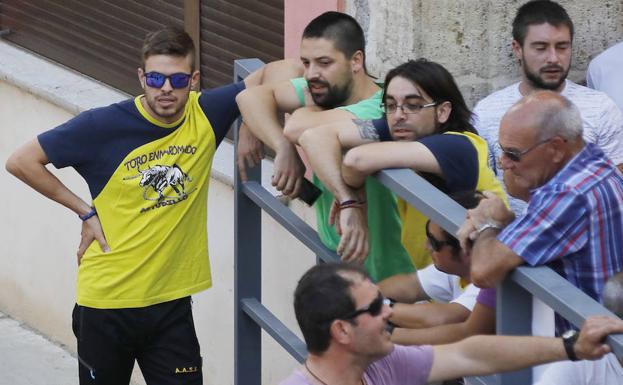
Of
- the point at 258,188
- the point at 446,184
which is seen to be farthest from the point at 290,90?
the point at 446,184

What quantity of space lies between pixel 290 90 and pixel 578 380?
1.95 meters

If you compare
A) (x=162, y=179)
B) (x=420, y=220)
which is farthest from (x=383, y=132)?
(x=162, y=179)

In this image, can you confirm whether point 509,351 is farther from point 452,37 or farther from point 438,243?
point 452,37

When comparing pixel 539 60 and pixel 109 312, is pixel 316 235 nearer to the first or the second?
pixel 109 312

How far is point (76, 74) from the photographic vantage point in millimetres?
8359

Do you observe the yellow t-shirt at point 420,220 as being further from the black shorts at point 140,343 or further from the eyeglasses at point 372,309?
the black shorts at point 140,343

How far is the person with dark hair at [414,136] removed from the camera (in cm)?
427

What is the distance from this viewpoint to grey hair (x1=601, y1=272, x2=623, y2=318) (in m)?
3.32

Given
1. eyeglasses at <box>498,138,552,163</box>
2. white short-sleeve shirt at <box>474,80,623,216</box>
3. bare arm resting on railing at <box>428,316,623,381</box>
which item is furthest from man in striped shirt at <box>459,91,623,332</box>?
white short-sleeve shirt at <box>474,80,623,216</box>

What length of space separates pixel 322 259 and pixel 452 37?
5.48 feet

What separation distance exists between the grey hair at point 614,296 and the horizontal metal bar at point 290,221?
48.8 inches

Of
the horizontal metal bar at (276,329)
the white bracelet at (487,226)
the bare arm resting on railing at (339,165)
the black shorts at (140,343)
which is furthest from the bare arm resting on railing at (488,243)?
the black shorts at (140,343)

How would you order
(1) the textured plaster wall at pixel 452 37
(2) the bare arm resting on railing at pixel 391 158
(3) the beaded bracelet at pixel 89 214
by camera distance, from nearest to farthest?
→ (2) the bare arm resting on railing at pixel 391 158 < (3) the beaded bracelet at pixel 89 214 < (1) the textured plaster wall at pixel 452 37

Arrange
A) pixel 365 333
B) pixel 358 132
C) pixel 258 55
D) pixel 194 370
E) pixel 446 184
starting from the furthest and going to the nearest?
pixel 258 55
pixel 194 370
pixel 358 132
pixel 446 184
pixel 365 333
